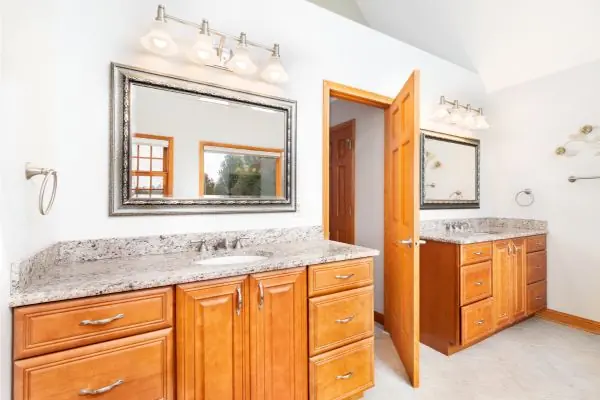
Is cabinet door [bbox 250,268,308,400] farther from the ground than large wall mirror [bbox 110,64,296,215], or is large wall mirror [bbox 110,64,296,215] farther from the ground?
large wall mirror [bbox 110,64,296,215]

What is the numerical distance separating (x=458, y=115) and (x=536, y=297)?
75.4 inches

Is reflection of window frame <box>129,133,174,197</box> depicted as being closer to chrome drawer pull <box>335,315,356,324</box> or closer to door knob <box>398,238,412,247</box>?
chrome drawer pull <box>335,315,356,324</box>

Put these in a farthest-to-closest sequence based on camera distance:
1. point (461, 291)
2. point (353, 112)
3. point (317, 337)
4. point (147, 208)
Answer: point (353, 112), point (461, 291), point (147, 208), point (317, 337)

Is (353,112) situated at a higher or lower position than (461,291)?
higher

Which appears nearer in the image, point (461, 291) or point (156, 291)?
point (156, 291)

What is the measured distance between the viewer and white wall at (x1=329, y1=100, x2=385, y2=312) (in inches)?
114

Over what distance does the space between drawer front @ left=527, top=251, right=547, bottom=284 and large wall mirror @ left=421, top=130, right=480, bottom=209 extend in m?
0.70

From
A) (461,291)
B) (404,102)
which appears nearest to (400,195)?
(404,102)

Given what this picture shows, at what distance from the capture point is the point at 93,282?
1066 mm

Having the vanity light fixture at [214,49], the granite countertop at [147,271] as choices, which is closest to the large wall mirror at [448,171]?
the granite countertop at [147,271]

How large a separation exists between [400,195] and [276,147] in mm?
1002

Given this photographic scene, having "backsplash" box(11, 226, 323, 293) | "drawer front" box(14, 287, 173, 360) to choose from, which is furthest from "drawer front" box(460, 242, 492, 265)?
"drawer front" box(14, 287, 173, 360)

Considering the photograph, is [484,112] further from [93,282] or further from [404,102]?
[93,282]

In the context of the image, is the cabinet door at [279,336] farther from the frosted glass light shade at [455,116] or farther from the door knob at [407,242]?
the frosted glass light shade at [455,116]
